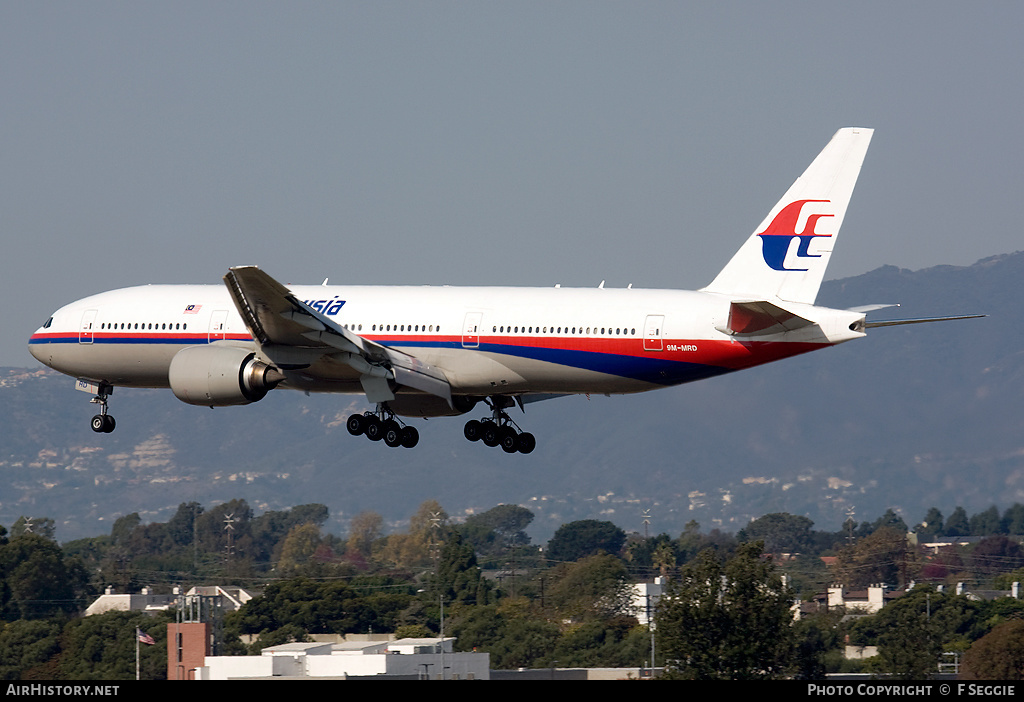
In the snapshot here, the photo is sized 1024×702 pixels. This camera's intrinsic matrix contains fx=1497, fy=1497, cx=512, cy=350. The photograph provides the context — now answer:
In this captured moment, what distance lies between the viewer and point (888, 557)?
175 metres

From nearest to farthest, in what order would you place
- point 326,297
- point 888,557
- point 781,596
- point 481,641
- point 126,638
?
point 326,297
point 781,596
point 126,638
point 481,641
point 888,557

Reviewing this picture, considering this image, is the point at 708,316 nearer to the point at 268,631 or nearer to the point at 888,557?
the point at 268,631

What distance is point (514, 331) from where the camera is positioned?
154 feet

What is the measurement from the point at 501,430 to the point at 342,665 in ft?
73.1

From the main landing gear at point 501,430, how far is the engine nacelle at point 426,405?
71 centimetres

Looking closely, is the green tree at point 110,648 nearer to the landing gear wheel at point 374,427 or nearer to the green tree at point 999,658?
the green tree at point 999,658

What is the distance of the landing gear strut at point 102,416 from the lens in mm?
54219

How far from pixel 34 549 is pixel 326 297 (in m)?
97.2

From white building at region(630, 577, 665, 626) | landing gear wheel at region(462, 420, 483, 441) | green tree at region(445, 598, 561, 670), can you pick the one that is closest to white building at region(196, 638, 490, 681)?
landing gear wheel at region(462, 420, 483, 441)

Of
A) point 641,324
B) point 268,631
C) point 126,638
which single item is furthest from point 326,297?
point 268,631

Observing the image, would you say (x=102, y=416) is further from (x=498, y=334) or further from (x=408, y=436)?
(x=498, y=334)

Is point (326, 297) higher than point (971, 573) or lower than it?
higher

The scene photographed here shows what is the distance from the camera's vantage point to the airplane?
1764 inches
